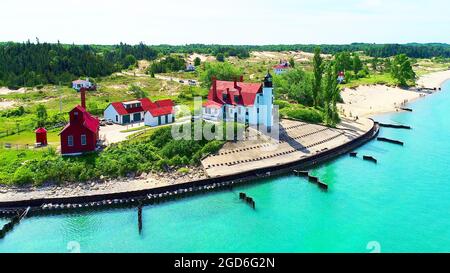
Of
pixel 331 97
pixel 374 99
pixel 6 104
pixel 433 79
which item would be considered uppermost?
pixel 433 79

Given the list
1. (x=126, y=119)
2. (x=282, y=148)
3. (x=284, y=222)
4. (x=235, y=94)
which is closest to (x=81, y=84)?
(x=126, y=119)

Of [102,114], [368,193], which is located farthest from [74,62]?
[368,193]

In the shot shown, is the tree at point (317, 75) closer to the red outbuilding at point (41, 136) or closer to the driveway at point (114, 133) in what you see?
the driveway at point (114, 133)

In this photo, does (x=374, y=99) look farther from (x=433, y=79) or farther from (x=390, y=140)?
(x=433, y=79)

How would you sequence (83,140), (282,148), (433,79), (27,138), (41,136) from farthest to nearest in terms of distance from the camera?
(433,79) < (282,148) < (27,138) < (41,136) < (83,140)

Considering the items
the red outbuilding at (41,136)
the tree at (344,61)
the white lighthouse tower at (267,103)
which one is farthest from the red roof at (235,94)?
the tree at (344,61)

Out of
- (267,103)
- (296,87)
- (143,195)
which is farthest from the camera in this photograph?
(296,87)

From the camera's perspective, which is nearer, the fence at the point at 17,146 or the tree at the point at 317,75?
the fence at the point at 17,146
